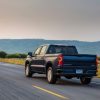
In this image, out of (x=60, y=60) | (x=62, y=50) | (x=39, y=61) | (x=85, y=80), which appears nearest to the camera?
(x=60, y=60)

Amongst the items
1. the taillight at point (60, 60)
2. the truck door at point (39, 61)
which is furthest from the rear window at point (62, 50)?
the taillight at point (60, 60)

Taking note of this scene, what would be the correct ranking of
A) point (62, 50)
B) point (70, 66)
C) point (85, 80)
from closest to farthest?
point (70, 66)
point (85, 80)
point (62, 50)

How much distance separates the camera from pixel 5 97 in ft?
52.7

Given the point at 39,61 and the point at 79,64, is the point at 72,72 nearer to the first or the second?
the point at 79,64

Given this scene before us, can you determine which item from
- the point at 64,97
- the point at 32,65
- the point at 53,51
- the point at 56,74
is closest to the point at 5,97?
the point at 64,97

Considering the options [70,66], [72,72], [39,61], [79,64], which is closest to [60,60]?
[70,66]

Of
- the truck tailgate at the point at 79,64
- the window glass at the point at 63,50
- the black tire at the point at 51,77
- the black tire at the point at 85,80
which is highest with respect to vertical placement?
the window glass at the point at 63,50

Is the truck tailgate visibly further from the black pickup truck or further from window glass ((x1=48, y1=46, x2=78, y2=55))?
window glass ((x1=48, y1=46, x2=78, y2=55))

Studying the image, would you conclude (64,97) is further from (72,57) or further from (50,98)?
(72,57)

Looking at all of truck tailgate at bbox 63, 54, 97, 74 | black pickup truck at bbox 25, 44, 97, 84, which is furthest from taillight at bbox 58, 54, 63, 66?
truck tailgate at bbox 63, 54, 97, 74

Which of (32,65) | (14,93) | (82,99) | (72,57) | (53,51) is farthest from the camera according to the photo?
(32,65)

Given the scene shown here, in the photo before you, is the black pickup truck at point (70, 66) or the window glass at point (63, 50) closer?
the black pickup truck at point (70, 66)

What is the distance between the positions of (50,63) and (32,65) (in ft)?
12.5

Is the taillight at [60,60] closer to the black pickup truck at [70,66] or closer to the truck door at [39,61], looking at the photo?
the black pickup truck at [70,66]
